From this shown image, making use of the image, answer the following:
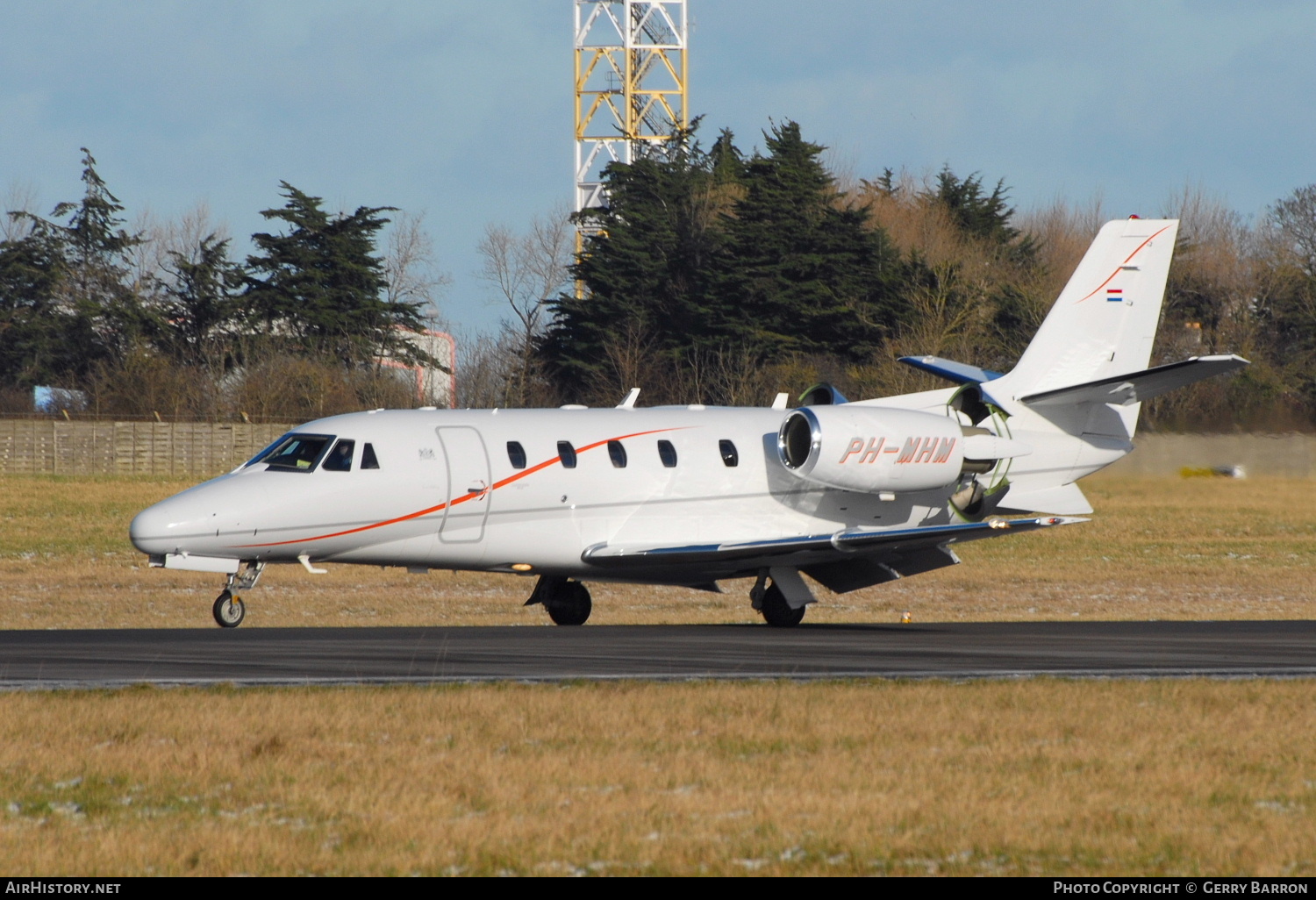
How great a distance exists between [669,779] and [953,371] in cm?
1720

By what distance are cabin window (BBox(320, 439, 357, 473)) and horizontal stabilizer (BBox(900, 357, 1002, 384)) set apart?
9050mm

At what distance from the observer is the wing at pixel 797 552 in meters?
22.4

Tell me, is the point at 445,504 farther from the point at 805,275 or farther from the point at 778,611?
the point at 805,275

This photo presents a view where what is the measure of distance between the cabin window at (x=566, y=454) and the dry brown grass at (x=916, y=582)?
7219 mm

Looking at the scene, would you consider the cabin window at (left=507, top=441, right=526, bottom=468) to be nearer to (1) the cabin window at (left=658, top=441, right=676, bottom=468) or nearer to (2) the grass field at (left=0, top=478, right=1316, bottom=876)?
(1) the cabin window at (left=658, top=441, right=676, bottom=468)

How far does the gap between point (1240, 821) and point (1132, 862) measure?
113cm

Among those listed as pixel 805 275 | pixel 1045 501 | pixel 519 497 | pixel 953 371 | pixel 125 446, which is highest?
pixel 805 275

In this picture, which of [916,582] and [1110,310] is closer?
[1110,310]

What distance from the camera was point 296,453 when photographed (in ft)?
70.0

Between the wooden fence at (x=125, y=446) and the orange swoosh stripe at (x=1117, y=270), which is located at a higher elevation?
the orange swoosh stripe at (x=1117, y=270)

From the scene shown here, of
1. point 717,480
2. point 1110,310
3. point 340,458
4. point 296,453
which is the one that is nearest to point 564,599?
point 717,480

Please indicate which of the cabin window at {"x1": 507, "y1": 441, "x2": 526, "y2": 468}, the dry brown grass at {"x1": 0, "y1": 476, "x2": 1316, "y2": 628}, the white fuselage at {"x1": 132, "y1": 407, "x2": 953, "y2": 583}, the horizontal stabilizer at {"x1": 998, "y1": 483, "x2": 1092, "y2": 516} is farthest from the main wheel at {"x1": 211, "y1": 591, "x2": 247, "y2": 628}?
the horizontal stabilizer at {"x1": 998, "y1": 483, "x2": 1092, "y2": 516}

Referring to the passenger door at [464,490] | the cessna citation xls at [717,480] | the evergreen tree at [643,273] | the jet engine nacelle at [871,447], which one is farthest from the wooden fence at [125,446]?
the jet engine nacelle at [871,447]

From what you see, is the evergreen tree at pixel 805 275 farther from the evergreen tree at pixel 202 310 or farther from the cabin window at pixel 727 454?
the cabin window at pixel 727 454
